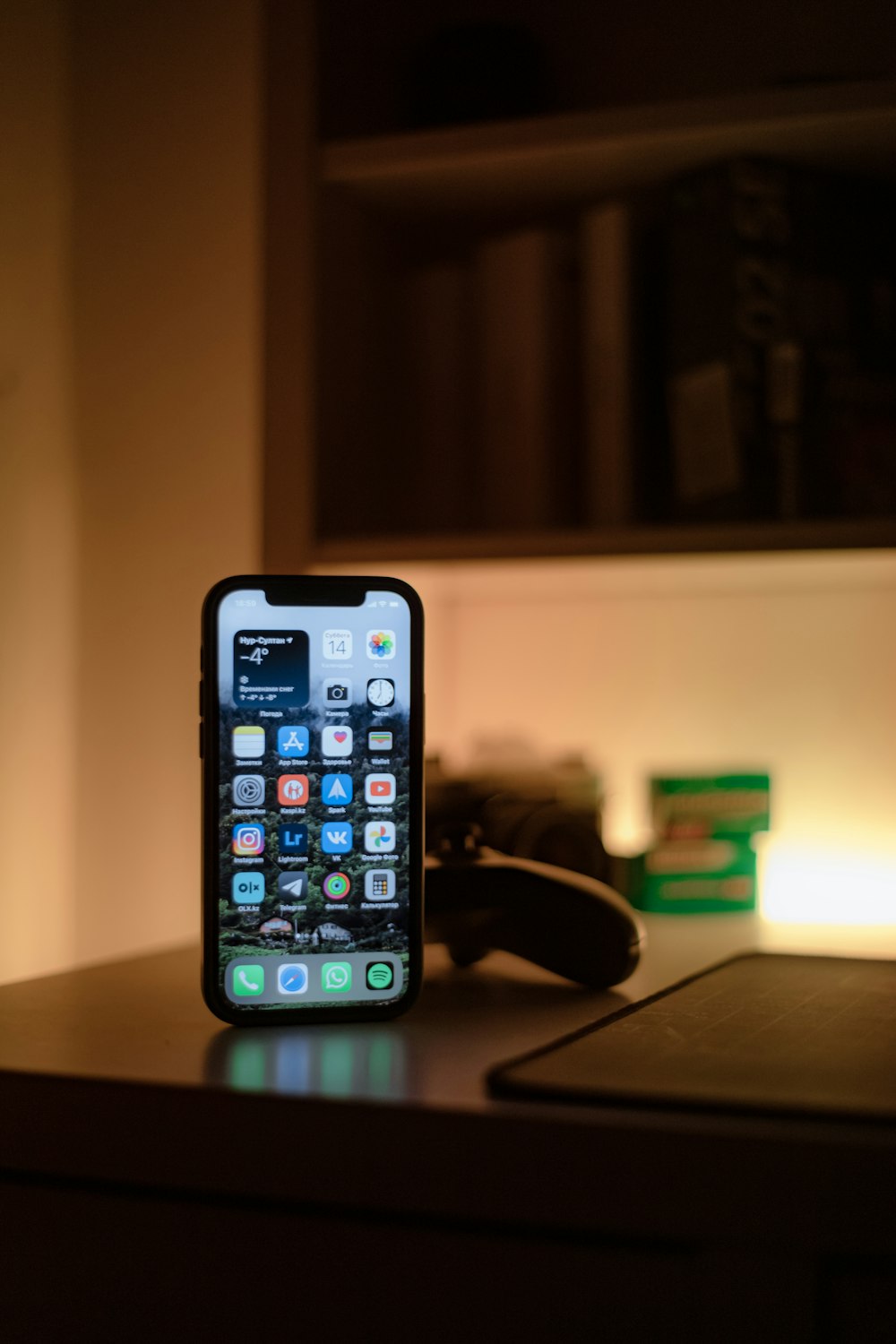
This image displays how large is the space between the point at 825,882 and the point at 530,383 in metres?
0.57

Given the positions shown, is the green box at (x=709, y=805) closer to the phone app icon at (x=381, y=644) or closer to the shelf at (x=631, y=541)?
the shelf at (x=631, y=541)

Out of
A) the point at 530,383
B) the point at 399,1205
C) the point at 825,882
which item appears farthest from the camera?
the point at 825,882

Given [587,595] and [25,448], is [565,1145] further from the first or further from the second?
[587,595]

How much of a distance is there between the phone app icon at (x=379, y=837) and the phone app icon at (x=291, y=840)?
0.10 ft

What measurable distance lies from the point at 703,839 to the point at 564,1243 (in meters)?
0.63

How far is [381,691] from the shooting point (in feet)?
2.02

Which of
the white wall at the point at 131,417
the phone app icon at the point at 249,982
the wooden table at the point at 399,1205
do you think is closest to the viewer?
the wooden table at the point at 399,1205

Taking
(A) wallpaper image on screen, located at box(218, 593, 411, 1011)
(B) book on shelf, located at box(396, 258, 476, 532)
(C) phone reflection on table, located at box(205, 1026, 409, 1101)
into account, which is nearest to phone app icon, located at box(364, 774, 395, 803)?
(A) wallpaper image on screen, located at box(218, 593, 411, 1011)

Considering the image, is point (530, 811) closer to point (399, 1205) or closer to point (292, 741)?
point (292, 741)

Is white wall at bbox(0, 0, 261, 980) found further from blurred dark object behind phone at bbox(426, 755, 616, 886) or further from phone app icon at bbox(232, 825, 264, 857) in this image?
phone app icon at bbox(232, 825, 264, 857)

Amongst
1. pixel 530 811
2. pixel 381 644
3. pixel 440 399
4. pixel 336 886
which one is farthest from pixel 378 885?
pixel 440 399

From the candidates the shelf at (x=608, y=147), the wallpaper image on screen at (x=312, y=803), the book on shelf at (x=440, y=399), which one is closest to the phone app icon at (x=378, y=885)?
the wallpaper image on screen at (x=312, y=803)

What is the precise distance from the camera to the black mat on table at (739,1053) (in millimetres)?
436

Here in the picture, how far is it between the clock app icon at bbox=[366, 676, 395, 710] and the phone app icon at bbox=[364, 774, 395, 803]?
1.4 inches
